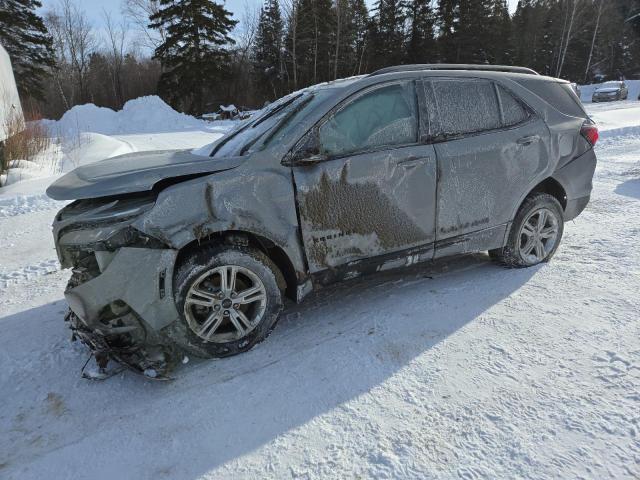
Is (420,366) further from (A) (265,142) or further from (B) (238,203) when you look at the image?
(A) (265,142)

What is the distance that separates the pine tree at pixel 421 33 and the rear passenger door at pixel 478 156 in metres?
41.4

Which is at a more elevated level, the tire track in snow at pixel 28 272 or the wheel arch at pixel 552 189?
the wheel arch at pixel 552 189

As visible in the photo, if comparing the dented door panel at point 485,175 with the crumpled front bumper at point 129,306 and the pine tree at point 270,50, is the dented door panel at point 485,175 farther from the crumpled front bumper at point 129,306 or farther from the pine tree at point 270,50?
the pine tree at point 270,50

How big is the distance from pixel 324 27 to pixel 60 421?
3817 centimetres

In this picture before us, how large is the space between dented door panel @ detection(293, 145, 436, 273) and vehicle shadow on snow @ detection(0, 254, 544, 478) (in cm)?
54

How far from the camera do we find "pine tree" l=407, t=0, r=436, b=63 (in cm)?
4125

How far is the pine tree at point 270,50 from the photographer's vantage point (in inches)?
1515

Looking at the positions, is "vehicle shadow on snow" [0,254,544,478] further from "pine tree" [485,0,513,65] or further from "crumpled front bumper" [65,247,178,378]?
"pine tree" [485,0,513,65]

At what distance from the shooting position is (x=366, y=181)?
318 cm

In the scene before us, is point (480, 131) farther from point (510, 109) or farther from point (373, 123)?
point (373, 123)

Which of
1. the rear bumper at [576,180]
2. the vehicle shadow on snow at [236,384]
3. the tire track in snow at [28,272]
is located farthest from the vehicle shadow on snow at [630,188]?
the tire track in snow at [28,272]

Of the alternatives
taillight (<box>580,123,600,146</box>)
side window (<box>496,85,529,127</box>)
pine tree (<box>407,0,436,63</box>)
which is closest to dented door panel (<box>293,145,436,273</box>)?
side window (<box>496,85,529,127</box>)

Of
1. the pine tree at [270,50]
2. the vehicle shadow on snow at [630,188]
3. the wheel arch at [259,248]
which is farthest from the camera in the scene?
the pine tree at [270,50]

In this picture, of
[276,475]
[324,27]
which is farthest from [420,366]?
[324,27]
